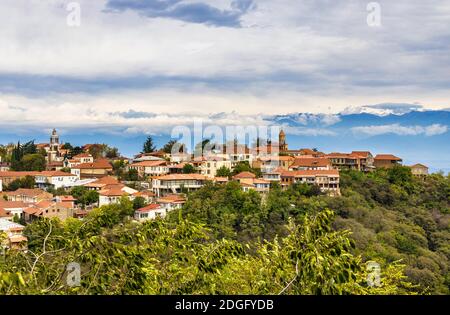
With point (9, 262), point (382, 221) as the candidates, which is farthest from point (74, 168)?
point (9, 262)

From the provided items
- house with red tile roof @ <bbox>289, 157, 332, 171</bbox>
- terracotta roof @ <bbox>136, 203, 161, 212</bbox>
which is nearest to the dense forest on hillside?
terracotta roof @ <bbox>136, 203, 161, 212</bbox>

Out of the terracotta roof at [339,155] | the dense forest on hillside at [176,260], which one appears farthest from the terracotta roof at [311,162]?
the dense forest on hillside at [176,260]

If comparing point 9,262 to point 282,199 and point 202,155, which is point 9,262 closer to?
point 282,199

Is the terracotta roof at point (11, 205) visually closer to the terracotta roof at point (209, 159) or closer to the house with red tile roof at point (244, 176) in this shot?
the house with red tile roof at point (244, 176)

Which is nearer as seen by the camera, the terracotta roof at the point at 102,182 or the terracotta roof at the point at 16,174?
the terracotta roof at the point at 102,182

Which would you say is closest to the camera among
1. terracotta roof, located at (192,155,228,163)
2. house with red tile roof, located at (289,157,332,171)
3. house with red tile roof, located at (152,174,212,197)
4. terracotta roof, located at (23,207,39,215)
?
terracotta roof, located at (23,207,39,215)

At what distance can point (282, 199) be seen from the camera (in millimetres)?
27703

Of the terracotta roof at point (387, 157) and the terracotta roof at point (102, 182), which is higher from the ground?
the terracotta roof at point (387, 157)

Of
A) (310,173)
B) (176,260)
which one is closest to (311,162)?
(310,173)

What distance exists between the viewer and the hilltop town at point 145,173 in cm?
3003

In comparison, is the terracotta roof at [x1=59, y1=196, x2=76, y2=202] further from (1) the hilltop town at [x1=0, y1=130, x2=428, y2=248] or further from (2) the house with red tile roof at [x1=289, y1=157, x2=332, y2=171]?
(2) the house with red tile roof at [x1=289, y1=157, x2=332, y2=171]

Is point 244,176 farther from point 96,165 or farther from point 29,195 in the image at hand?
point 96,165

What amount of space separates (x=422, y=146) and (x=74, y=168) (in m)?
27.3

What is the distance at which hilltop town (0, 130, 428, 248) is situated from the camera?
3003 centimetres
